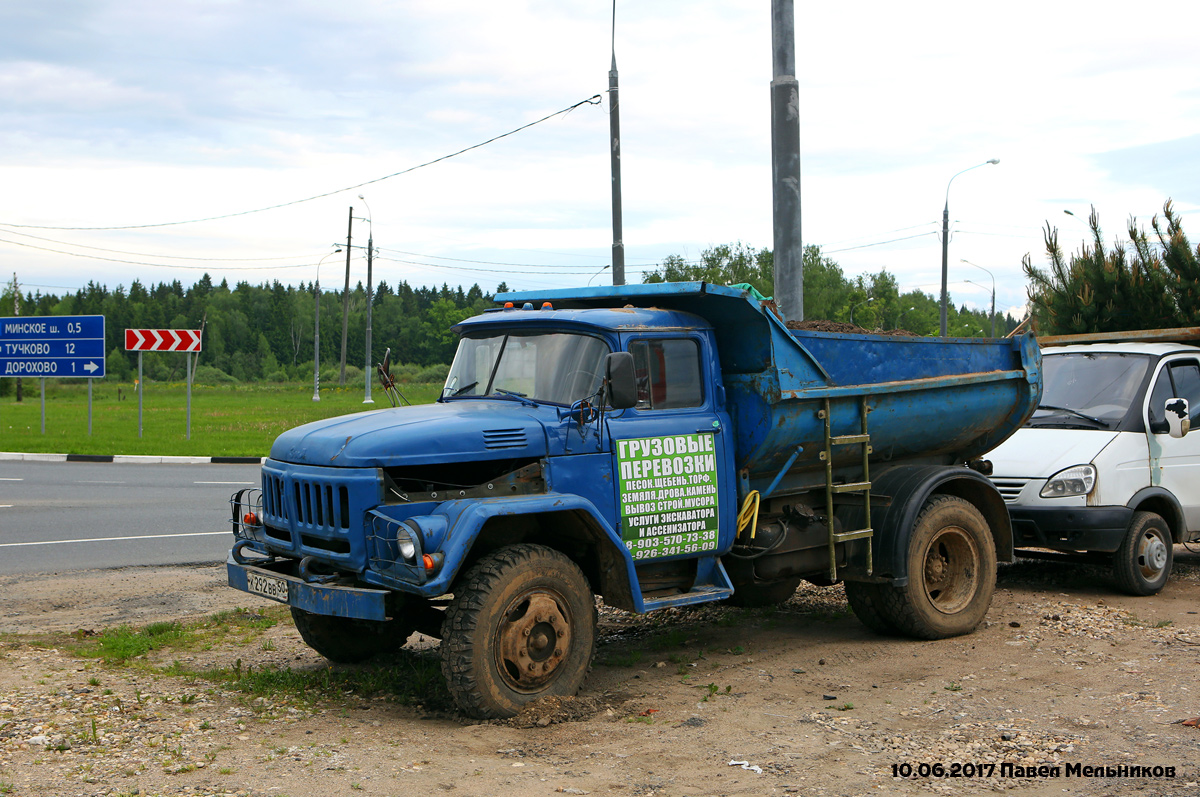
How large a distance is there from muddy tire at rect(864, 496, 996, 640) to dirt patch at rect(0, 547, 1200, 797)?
15 cm

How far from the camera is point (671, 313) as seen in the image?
6.30m

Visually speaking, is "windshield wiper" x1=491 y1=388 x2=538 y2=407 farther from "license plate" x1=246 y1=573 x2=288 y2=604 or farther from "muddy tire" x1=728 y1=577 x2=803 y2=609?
"muddy tire" x1=728 y1=577 x2=803 y2=609

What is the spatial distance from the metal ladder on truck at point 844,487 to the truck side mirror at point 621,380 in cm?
157

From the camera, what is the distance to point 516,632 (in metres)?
5.25

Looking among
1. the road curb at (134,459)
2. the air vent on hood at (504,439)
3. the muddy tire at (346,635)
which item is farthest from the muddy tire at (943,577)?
the road curb at (134,459)

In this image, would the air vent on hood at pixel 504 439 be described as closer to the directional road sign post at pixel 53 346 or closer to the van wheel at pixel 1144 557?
the van wheel at pixel 1144 557

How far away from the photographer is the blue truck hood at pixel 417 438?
516 centimetres

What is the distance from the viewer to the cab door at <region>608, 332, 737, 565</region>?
19.2ft

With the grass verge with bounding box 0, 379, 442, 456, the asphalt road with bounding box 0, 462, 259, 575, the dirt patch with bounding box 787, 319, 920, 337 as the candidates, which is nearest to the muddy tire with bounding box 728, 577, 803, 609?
the dirt patch with bounding box 787, 319, 920, 337

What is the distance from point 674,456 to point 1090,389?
4.88m

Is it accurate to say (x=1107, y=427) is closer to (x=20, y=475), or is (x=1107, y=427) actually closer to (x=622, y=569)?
(x=622, y=569)

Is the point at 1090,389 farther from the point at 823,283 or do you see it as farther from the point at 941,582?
the point at 823,283

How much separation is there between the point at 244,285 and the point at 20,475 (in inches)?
5276

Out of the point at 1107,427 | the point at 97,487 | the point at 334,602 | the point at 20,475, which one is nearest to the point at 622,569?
the point at 334,602
